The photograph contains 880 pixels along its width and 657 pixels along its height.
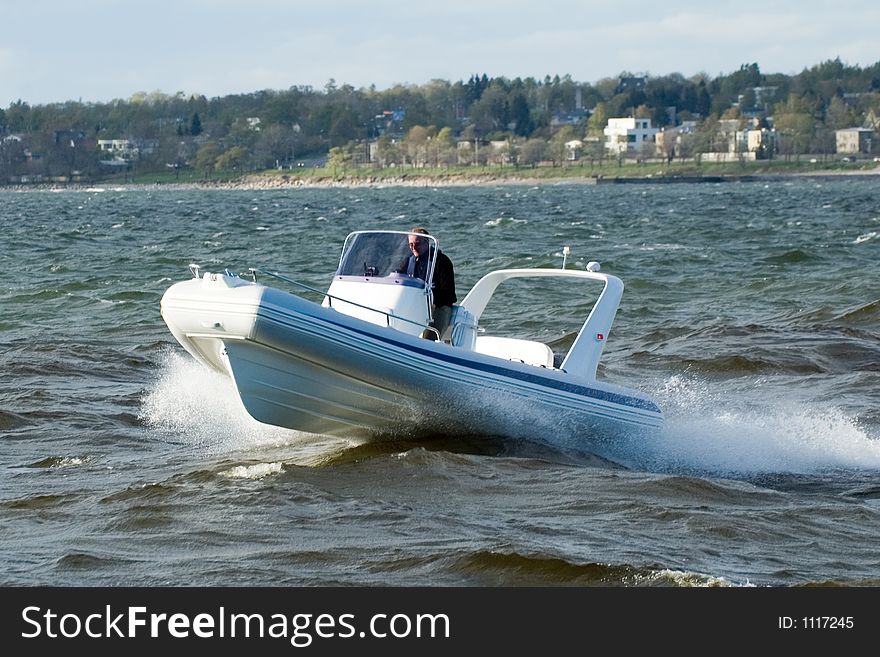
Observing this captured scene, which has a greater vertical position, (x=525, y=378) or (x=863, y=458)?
(x=525, y=378)

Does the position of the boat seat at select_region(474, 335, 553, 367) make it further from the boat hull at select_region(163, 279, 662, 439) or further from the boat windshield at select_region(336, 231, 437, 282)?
the boat windshield at select_region(336, 231, 437, 282)

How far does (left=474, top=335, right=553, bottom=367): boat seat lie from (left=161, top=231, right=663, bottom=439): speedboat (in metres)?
0.01

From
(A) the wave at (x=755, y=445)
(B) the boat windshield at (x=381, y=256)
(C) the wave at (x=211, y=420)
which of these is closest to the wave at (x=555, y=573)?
(C) the wave at (x=211, y=420)

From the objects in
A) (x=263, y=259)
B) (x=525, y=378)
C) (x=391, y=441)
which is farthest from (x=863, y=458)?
(x=263, y=259)

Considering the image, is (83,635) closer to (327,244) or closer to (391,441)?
(391,441)

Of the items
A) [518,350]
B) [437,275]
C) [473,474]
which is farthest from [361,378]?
[518,350]

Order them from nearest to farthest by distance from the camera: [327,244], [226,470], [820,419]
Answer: [226,470] < [820,419] < [327,244]

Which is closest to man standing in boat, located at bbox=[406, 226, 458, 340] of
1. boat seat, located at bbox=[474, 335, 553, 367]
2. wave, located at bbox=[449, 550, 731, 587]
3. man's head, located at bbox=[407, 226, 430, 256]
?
man's head, located at bbox=[407, 226, 430, 256]

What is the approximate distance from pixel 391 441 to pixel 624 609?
4.93m

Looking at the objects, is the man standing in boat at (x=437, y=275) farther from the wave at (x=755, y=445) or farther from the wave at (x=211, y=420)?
the wave at (x=755, y=445)

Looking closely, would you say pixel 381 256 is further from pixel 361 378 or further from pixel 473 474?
pixel 473 474

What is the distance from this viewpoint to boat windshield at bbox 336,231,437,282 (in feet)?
38.4

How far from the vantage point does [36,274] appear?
29719mm

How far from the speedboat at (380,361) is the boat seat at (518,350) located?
12 mm
